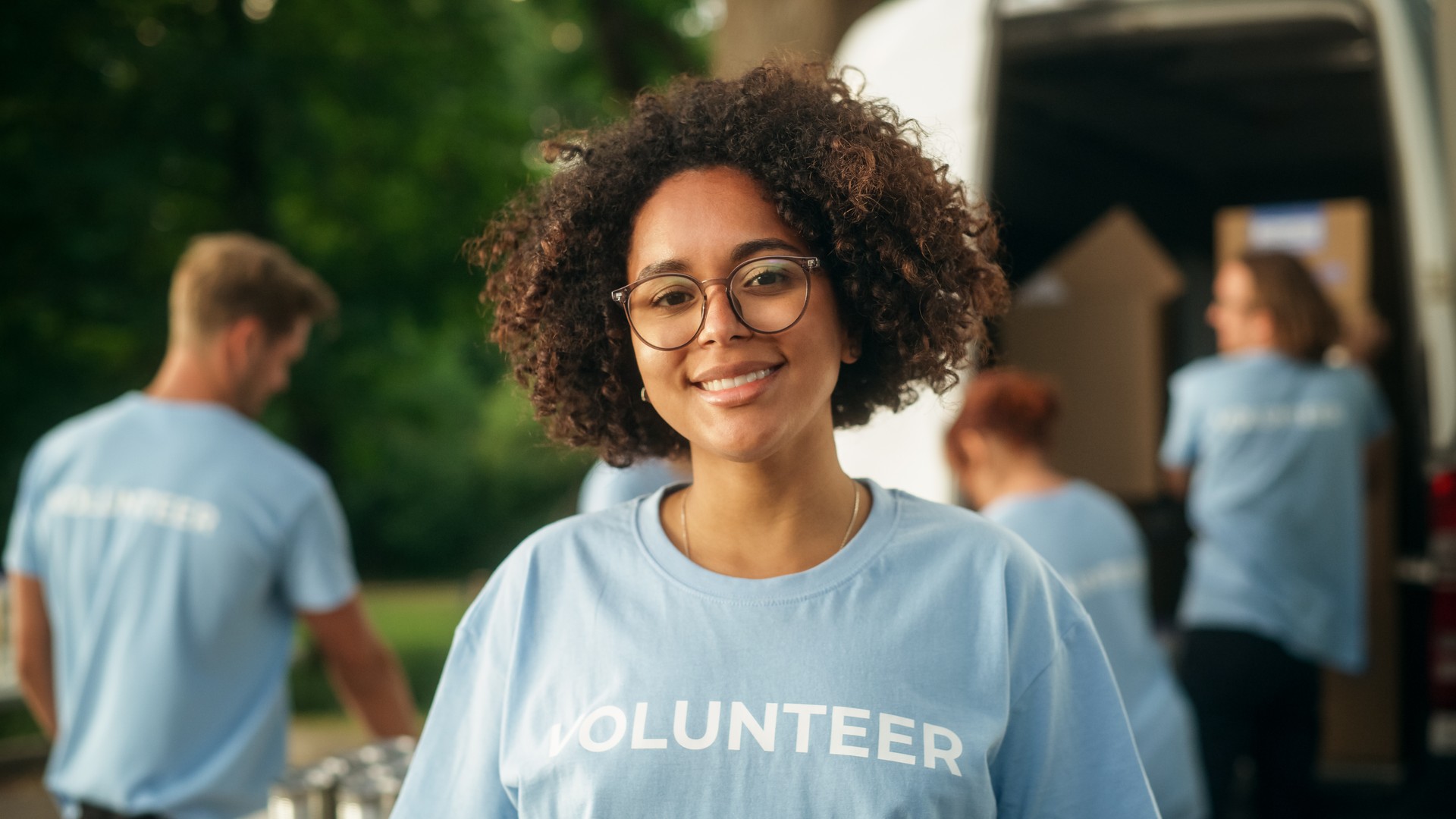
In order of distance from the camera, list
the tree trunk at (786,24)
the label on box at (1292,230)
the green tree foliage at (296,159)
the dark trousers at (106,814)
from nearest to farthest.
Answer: the dark trousers at (106,814), the tree trunk at (786,24), the label on box at (1292,230), the green tree foliage at (296,159)

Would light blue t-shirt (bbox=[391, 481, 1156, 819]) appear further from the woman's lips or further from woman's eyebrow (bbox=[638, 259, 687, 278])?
woman's eyebrow (bbox=[638, 259, 687, 278])

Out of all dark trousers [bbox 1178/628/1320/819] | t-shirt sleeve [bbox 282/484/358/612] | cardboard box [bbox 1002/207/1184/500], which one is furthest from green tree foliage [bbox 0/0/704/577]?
t-shirt sleeve [bbox 282/484/358/612]

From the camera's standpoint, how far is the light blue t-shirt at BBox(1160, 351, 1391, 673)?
4.13m

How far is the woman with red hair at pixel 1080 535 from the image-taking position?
10.6 feet

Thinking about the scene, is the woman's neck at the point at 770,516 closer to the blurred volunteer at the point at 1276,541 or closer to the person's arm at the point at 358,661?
the person's arm at the point at 358,661

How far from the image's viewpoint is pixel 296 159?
381 inches

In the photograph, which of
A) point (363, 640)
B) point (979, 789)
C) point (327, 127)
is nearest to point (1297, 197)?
point (363, 640)

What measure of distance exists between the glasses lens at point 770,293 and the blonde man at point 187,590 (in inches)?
68.3

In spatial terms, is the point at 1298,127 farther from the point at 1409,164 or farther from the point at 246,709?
the point at 246,709

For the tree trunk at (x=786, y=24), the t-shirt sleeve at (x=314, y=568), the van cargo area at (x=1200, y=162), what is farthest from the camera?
the tree trunk at (x=786, y=24)

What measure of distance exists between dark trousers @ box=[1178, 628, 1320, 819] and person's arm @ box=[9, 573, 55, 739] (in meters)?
3.13

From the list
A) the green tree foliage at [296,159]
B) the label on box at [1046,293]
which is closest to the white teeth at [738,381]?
the label on box at [1046,293]

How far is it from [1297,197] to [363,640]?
17.3 ft

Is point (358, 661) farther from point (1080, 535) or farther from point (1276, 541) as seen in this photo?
point (1276, 541)
